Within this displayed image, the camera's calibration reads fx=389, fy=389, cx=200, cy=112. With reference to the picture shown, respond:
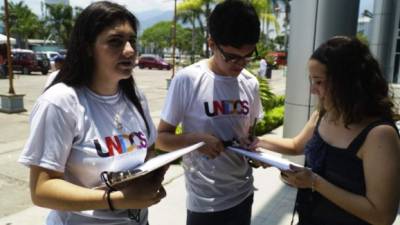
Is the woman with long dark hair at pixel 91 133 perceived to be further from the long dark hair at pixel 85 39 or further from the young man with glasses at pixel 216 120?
the young man with glasses at pixel 216 120

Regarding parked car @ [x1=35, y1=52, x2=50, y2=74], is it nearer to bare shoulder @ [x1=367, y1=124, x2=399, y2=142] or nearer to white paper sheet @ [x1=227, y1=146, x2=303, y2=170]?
white paper sheet @ [x1=227, y1=146, x2=303, y2=170]

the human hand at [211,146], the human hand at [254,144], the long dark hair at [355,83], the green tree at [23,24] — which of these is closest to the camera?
the long dark hair at [355,83]

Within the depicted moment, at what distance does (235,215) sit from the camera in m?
2.18

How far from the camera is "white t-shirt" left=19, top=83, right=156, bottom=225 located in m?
1.43

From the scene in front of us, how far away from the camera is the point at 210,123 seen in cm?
215

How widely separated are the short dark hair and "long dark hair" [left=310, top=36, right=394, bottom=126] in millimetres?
467

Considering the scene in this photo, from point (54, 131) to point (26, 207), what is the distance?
3452mm

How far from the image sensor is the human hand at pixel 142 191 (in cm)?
143

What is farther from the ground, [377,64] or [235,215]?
[377,64]

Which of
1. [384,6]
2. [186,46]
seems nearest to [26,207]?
[384,6]

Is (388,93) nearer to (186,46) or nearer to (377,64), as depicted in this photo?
(377,64)

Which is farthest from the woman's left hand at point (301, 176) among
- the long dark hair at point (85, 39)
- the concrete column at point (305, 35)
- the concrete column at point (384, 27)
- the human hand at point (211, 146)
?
the concrete column at point (384, 27)

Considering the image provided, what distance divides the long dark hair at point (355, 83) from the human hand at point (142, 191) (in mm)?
819

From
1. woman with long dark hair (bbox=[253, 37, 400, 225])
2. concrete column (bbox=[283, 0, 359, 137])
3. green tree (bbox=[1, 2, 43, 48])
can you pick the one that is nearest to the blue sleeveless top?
woman with long dark hair (bbox=[253, 37, 400, 225])
